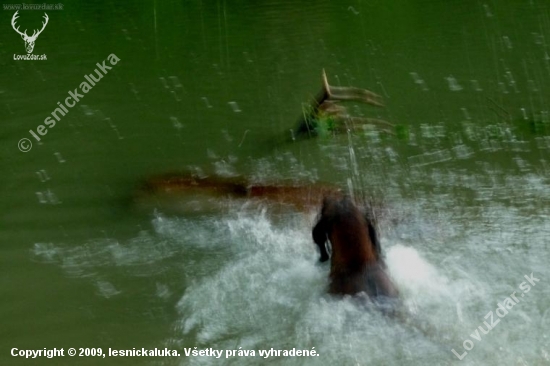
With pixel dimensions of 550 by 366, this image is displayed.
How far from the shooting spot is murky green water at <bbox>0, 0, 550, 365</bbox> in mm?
3896

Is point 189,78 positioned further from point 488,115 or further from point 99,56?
point 488,115

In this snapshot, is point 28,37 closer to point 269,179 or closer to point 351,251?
point 269,179

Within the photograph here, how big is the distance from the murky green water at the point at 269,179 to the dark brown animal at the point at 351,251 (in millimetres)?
129

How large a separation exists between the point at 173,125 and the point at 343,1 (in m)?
5.73

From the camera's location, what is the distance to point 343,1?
11625 millimetres

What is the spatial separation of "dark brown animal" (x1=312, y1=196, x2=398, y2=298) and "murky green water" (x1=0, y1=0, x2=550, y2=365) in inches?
5.1

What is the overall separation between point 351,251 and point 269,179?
1.90 metres

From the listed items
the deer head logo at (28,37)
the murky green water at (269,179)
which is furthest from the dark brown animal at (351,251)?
the deer head logo at (28,37)

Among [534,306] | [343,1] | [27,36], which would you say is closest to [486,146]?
[534,306]

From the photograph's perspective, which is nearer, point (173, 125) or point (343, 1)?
point (173, 125)

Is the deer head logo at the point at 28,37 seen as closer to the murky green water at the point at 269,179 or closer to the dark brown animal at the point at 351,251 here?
the murky green water at the point at 269,179

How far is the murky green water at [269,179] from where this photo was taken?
3896 mm

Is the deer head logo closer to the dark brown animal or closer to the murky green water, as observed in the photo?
the murky green water

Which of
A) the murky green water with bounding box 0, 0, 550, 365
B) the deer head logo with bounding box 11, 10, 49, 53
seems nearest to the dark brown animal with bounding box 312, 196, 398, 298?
the murky green water with bounding box 0, 0, 550, 365
